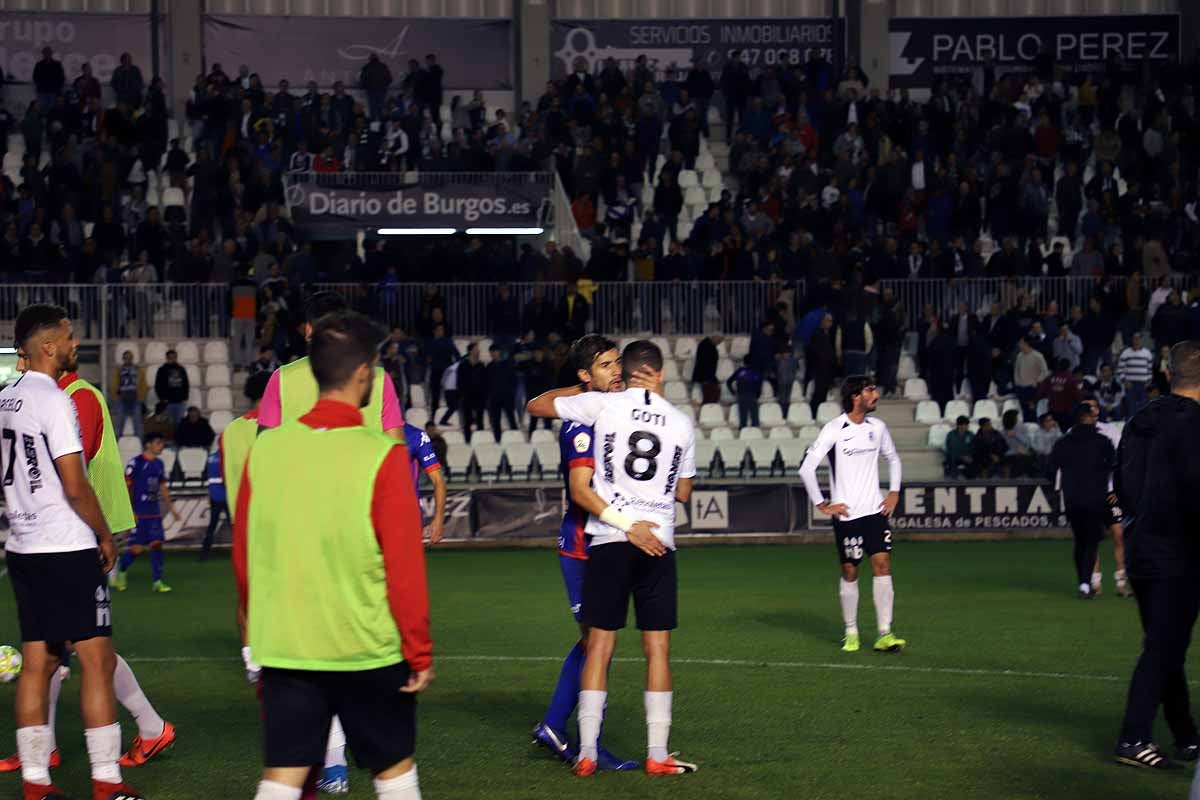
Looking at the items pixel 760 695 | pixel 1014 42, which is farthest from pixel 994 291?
pixel 760 695

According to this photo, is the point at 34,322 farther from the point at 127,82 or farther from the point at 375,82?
the point at 375,82

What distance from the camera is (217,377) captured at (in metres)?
28.3

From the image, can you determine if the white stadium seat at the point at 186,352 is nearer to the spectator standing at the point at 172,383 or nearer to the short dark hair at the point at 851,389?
the spectator standing at the point at 172,383

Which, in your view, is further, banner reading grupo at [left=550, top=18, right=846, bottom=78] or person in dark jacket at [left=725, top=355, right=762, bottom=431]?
banner reading grupo at [left=550, top=18, right=846, bottom=78]

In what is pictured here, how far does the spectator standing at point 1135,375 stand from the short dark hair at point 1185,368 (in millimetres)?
19398

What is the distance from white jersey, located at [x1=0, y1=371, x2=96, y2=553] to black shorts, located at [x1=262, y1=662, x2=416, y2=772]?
7.70 feet

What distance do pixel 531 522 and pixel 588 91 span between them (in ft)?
45.9

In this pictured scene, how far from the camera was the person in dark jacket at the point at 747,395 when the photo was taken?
27.5m

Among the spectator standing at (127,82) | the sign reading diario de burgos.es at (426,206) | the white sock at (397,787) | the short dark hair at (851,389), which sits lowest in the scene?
the white sock at (397,787)

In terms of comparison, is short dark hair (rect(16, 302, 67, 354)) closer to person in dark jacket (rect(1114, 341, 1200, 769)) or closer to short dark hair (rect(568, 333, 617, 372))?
short dark hair (rect(568, 333, 617, 372))

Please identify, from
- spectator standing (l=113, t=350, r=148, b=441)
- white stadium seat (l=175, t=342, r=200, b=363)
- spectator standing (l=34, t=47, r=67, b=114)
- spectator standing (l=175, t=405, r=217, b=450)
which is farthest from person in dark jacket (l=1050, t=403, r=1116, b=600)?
spectator standing (l=34, t=47, r=67, b=114)

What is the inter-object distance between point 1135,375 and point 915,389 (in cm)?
375

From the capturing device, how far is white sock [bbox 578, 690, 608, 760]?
8227 millimetres

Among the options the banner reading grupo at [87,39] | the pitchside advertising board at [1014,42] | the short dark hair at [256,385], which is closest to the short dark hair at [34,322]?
the short dark hair at [256,385]
